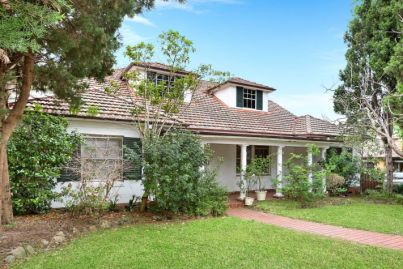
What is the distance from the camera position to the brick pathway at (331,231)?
865 cm

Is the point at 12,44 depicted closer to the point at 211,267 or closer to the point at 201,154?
the point at 211,267

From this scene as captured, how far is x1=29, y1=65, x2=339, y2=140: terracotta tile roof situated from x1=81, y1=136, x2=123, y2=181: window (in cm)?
99

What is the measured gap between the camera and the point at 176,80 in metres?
12.9

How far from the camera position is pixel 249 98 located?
66.9 ft

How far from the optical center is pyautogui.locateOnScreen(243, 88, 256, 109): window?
20156mm

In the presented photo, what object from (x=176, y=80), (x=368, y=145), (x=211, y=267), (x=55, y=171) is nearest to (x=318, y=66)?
(x=368, y=145)

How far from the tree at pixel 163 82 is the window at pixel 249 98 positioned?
675 cm

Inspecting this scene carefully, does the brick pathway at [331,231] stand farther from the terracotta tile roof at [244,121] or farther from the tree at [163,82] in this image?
the tree at [163,82]

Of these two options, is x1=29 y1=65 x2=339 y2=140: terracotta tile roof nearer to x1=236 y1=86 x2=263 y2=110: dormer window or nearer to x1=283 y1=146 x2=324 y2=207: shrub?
x1=236 y1=86 x2=263 y2=110: dormer window

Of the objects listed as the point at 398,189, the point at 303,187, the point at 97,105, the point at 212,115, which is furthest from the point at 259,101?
the point at 97,105

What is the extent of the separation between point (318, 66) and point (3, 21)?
60.6ft

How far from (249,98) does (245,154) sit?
5615 mm

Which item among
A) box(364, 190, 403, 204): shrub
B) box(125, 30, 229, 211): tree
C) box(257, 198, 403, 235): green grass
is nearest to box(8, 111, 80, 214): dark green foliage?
box(125, 30, 229, 211): tree

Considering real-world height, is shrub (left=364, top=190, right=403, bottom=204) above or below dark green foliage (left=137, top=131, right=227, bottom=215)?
below
